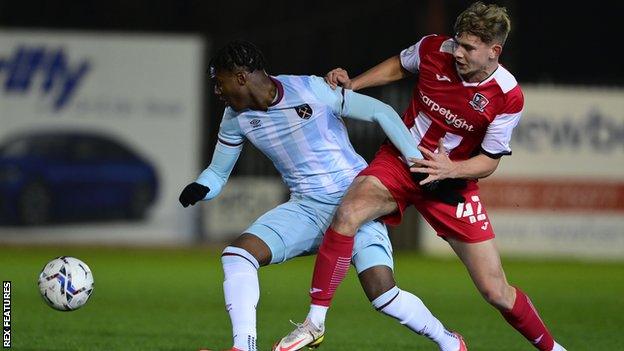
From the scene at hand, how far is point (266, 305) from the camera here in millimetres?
11367

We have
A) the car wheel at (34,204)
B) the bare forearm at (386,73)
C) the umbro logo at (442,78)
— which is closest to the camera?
the umbro logo at (442,78)

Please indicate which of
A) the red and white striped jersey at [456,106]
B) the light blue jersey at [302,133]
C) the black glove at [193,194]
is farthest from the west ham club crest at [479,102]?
the black glove at [193,194]

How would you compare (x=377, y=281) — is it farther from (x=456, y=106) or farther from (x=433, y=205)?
(x=456, y=106)

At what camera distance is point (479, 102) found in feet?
23.4

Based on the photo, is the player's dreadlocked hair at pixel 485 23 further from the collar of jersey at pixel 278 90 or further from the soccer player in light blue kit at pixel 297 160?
the collar of jersey at pixel 278 90

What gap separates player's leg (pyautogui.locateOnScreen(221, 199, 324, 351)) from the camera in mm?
6910

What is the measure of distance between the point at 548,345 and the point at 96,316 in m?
3.96

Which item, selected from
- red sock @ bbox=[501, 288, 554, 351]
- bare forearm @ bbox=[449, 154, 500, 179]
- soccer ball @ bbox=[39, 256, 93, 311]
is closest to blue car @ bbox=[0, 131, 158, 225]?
soccer ball @ bbox=[39, 256, 93, 311]

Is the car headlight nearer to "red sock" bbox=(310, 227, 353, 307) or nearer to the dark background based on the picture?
the dark background

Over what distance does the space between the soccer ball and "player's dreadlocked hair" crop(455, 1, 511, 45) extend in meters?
2.53

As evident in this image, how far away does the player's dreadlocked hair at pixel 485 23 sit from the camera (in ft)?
22.7

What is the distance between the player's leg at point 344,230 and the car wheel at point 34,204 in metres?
11.1

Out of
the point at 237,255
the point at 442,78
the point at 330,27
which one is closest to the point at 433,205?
the point at 442,78

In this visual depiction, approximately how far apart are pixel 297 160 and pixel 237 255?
658 mm
